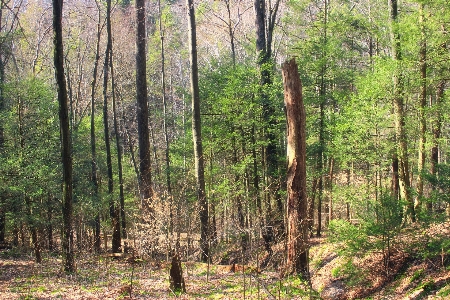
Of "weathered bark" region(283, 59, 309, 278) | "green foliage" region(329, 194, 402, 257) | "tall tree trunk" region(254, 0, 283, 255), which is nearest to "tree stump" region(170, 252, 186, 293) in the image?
"weathered bark" region(283, 59, 309, 278)

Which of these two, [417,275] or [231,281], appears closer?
[417,275]

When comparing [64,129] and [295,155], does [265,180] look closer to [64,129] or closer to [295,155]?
[295,155]

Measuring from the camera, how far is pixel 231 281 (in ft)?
35.1

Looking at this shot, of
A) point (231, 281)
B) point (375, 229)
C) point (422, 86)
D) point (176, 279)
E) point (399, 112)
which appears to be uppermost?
point (422, 86)

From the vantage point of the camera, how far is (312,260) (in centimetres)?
1413

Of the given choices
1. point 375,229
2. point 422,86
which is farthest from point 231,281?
point 422,86

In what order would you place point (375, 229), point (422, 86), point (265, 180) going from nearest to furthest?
point (375, 229)
point (422, 86)
point (265, 180)

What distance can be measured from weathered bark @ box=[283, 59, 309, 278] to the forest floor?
3.67 ft

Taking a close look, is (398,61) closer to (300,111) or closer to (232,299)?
(300,111)

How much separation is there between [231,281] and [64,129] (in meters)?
6.06

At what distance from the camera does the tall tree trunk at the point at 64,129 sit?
989 centimetres

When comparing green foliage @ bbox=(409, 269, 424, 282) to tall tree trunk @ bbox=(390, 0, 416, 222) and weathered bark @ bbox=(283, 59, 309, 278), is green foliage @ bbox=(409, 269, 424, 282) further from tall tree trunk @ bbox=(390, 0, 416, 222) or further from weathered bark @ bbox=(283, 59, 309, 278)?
weathered bark @ bbox=(283, 59, 309, 278)

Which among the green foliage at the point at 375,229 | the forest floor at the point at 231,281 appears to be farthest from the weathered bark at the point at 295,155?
the green foliage at the point at 375,229

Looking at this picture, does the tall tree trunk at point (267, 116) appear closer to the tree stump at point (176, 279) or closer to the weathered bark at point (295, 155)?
the weathered bark at point (295, 155)
